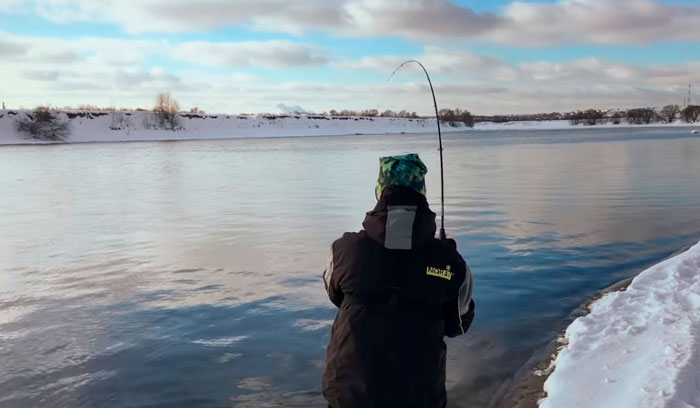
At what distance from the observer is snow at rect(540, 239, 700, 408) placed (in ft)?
13.3

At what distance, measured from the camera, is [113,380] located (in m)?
5.30

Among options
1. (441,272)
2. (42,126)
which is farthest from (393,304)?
(42,126)

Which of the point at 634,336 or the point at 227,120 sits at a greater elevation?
the point at 227,120

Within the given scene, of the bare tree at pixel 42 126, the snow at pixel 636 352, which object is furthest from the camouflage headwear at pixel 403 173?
the bare tree at pixel 42 126

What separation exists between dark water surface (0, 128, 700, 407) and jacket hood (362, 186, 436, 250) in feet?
9.51

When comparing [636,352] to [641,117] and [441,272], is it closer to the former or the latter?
[441,272]

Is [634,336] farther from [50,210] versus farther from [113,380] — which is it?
[50,210]

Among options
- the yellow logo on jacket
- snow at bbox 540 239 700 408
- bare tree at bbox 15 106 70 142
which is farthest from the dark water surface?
bare tree at bbox 15 106 70 142

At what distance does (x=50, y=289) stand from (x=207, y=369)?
3.68 meters

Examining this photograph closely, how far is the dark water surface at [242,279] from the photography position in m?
5.33

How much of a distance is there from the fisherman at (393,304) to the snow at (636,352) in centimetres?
223

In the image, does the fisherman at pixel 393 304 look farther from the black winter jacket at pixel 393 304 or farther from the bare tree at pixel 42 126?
the bare tree at pixel 42 126

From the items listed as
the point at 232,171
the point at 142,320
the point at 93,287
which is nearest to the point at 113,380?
the point at 142,320

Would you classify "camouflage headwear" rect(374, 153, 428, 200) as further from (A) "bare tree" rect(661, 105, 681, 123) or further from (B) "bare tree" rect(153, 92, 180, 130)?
(A) "bare tree" rect(661, 105, 681, 123)
